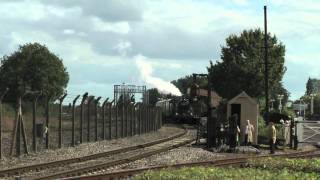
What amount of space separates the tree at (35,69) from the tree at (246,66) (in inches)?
1242

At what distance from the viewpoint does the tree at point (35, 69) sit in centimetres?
Result: 10462

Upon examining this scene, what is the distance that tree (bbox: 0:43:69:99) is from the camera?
105 metres

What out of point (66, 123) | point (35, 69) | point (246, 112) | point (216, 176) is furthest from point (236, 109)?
point (35, 69)

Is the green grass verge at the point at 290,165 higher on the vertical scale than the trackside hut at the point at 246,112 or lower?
lower

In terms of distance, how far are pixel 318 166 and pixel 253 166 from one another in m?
1.70

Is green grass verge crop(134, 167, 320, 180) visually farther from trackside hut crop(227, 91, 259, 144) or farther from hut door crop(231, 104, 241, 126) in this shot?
hut door crop(231, 104, 241, 126)

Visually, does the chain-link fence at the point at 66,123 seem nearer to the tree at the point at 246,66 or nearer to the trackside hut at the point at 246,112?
the trackside hut at the point at 246,112

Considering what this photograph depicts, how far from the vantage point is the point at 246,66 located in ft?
261

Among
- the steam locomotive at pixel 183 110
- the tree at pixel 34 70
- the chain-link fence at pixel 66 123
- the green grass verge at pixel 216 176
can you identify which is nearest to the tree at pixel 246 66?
the steam locomotive at pixel 183 110

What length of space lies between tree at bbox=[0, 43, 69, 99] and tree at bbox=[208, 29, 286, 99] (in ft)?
103

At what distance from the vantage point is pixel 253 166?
1755cm

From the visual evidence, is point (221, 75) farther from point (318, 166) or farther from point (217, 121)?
point (318, 166)

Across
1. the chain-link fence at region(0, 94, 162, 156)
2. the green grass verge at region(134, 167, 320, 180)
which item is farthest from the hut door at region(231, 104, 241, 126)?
the green grass verge at region(134, 167, 320, 180)

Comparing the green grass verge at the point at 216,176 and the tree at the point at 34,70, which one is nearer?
the green grass verge at the point at 216,176
